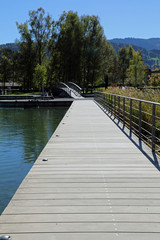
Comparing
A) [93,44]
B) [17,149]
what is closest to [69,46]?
[93,44]

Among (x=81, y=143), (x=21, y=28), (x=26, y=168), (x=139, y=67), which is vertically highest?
(x=21, y=28)

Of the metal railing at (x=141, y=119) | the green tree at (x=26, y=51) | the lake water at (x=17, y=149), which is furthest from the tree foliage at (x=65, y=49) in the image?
the metal railing at (x=141, y=119)

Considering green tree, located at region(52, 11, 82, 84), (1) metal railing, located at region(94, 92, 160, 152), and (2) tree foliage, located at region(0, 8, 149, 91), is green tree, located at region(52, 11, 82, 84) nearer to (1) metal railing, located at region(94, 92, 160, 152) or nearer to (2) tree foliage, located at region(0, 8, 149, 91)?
(2) tree foliage, located at region(0, 8, 149, 91)

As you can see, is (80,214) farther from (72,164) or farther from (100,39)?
(100,39)

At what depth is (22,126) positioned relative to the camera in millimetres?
18125

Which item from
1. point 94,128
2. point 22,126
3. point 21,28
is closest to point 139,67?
point 21,28

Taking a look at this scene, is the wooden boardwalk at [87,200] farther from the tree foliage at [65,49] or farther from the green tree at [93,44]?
the green tree at [93,44]

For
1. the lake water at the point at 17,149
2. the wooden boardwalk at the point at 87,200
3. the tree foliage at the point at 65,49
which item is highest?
the tree foliage at the point at 65,49

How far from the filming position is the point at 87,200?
3621 millimetres

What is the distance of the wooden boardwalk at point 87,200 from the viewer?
283 centimetres

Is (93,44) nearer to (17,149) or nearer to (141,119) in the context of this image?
(17,149)

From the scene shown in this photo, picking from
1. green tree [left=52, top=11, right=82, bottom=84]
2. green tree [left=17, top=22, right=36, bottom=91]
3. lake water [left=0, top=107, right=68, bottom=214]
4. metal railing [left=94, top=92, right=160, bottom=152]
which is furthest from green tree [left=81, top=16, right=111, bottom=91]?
metal railing [left=94, top=92, right=160, bottom=152]

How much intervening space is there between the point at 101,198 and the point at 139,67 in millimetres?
68239

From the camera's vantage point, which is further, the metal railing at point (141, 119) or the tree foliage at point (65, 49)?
the tree foliage at point (65, 49)
